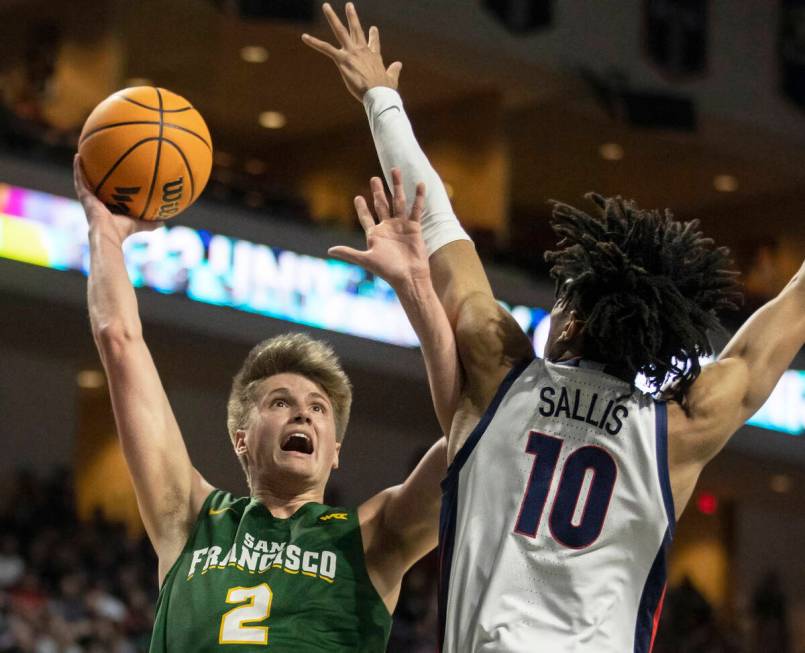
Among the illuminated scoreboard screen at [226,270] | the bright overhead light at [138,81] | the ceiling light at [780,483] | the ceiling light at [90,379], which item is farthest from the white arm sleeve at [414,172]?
the ceiling light at [780,483]

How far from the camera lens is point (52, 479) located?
1756cm

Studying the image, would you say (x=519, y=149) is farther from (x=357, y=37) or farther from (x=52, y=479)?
(x=357, y=37)

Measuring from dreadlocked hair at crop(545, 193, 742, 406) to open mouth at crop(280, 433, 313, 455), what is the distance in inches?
36.0

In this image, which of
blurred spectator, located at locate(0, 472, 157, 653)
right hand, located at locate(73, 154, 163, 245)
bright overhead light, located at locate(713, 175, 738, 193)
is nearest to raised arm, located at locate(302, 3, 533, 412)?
right hand, located at locate(73, 154, 163, 245)

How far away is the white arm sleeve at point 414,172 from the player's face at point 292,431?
0.68m

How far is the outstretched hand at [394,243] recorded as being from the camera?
334 centimetres

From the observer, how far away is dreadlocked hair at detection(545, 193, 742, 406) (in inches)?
129

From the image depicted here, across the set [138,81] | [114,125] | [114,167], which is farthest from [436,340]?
[138,81]

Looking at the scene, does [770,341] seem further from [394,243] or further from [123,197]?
[123,197]

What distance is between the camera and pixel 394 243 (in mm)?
3402

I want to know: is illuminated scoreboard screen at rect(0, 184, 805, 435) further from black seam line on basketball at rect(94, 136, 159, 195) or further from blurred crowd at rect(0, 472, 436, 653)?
black seam line on basketball at rect(94, 136, 159, 195)

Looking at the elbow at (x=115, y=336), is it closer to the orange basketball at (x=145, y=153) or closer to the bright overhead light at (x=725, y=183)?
the orange basketball at (x=145, y=153)

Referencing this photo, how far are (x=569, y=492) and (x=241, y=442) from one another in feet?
3.90

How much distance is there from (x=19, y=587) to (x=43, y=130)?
16.8 feet
